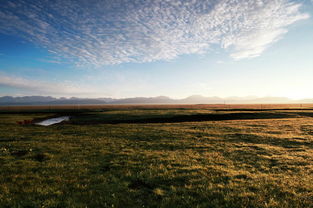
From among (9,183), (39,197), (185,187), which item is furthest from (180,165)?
(9,183)

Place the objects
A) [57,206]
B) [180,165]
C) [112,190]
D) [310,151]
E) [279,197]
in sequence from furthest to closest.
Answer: [310,151], [180,165], [112,190], [279,197], [57,206]

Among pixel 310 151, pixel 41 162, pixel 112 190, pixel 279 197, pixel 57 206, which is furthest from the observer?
pixel 310 151

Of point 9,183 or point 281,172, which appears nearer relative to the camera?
point 9,183

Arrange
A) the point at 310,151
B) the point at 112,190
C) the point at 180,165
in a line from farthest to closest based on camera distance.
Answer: the point at 310,151 < the point at 180,165 < the point at 112,190

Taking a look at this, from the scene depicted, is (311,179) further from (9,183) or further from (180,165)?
(9,183)

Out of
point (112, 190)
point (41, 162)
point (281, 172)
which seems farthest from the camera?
point (41, 162)

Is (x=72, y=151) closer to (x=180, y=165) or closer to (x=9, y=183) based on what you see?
(x=9, y=183)

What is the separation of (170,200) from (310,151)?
1818cm

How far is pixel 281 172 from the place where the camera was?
11.8 meters

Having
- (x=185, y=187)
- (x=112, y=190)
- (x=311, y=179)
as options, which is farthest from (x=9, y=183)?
(x=311, y=179)

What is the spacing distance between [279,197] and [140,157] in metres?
10.9

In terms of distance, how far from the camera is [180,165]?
1332 cm

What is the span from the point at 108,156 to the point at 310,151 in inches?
852

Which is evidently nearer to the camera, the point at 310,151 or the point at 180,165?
the point at 180,165
